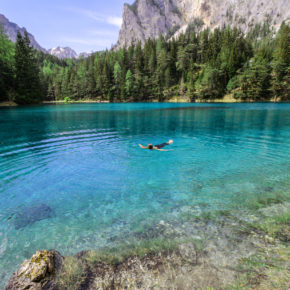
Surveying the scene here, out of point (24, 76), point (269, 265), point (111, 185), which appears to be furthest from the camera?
point (24, 76)

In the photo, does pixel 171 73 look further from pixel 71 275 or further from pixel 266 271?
pixel 71 275

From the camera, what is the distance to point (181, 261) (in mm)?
3822

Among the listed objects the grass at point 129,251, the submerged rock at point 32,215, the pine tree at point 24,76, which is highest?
the pine tree at point 24,76

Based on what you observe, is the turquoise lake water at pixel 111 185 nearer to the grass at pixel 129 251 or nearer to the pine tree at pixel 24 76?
the grass at pixel 129 251

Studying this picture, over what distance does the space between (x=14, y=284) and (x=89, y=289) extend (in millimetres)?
1342

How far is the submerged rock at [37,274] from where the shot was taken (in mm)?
3180

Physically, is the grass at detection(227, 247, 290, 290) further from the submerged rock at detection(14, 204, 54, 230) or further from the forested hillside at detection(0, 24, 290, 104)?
the forested hillside at detection(0, 24, 290, 104)

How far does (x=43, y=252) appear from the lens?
12.1ft

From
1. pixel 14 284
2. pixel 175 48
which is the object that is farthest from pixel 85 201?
pixel 175 48

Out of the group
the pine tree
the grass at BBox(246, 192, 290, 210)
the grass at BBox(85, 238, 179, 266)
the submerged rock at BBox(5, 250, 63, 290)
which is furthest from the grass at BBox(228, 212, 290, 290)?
the pine tree

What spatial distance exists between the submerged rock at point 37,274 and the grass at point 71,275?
0.40 feet

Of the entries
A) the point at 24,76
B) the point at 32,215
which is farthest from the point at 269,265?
the point at 24,76

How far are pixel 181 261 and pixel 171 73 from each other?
354ft

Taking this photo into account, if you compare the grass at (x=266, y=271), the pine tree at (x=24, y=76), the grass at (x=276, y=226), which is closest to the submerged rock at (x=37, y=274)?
the grass at (x=266, y=271)
